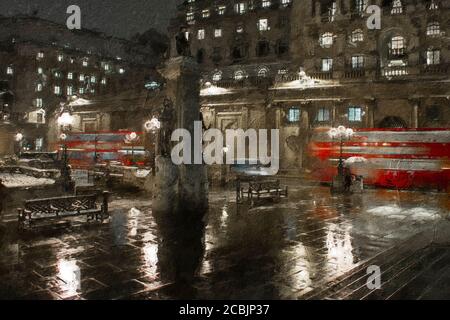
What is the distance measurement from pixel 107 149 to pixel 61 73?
43.6 metres

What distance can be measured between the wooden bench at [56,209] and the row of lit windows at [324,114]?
102 feet

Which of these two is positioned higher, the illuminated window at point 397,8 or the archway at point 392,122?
the illuminated window at point 397,8

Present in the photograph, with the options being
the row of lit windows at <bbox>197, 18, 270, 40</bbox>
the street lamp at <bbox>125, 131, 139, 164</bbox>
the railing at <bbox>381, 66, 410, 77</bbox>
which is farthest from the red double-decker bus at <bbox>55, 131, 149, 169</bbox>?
the row of lit windows at <bbox>197, 18, 270, 40</bbox>

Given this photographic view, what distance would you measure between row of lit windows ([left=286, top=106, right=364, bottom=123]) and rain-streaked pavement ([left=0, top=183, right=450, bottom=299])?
26.2m

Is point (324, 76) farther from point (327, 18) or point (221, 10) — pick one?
point (221, 10)

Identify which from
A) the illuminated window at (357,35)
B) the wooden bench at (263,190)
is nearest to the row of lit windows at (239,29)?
the illuminated window at (357,35)

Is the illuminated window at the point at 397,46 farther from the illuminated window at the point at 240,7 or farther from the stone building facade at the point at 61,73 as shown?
the stone building facade at the point at 61,73

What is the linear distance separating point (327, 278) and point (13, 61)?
71593mm

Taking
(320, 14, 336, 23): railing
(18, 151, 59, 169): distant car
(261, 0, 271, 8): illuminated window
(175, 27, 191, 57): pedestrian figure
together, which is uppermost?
(261, 0, 271, 8): illuminated window

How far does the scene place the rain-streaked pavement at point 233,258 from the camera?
6160 mm

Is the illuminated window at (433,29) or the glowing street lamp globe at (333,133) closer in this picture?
the glowing street lamp globe at (333,133)

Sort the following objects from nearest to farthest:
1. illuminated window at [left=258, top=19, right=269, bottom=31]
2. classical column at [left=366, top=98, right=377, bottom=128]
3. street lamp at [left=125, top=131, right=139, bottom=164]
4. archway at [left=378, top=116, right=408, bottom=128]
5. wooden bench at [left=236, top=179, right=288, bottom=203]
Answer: wooden bench at [left=236, top=179, right=288, bottom=203]
street lamp at [left=125, top=131, right=139, bottom=164]
classical column at [left=366, top=98, right=377, bottom=128]
archway at [left=378, top=116, right=408, bottom=128]
illuminated window at [left=258, top=19, right=269, bottom=31]

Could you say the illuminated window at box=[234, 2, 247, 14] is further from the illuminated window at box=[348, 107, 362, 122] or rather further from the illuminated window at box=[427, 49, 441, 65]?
the illuminated window at box=[427, 49, 441, 65]

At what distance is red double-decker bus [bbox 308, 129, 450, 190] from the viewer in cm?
2308
